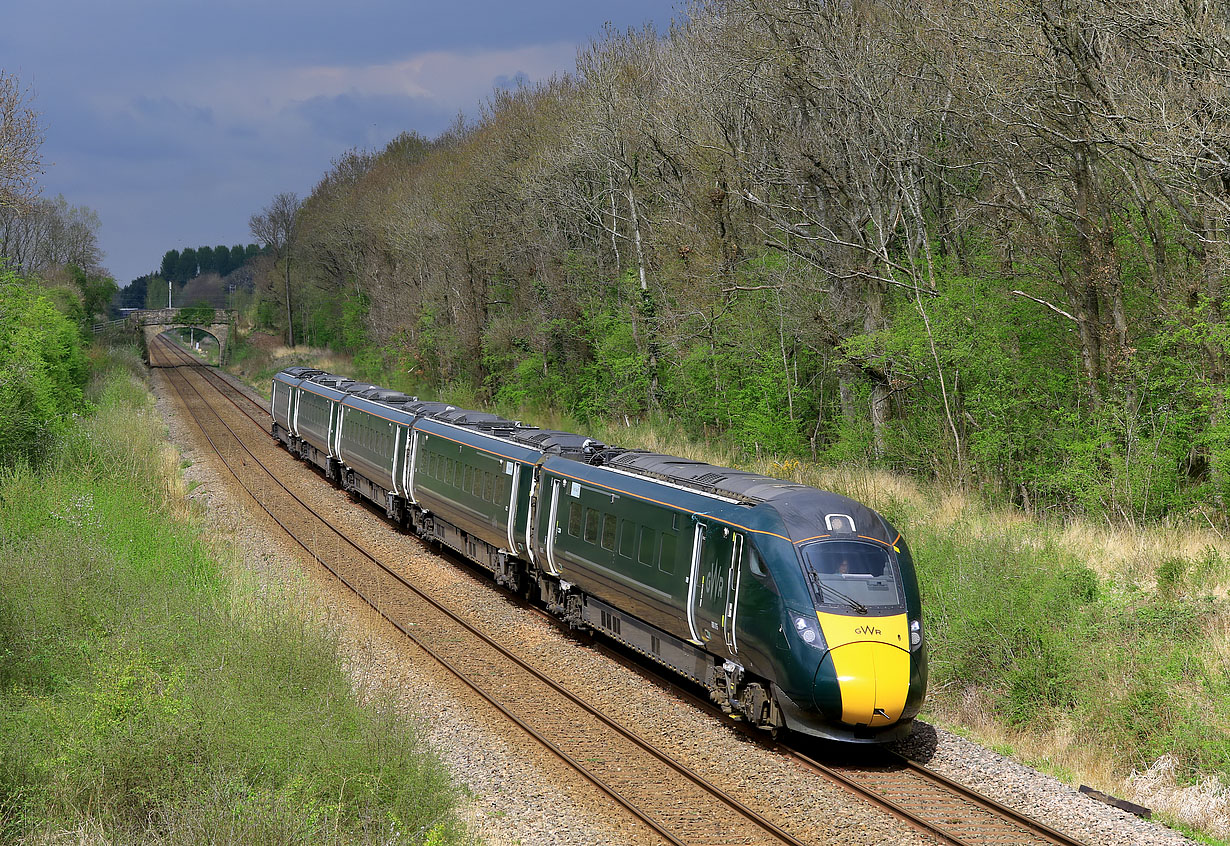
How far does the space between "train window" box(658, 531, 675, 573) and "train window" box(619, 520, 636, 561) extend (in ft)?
2.34

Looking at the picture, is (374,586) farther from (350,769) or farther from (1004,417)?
(1004,417)

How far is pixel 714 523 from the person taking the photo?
1213cm

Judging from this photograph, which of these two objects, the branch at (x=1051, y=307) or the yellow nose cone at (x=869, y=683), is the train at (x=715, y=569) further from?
the branch at (x=1051, y=307)

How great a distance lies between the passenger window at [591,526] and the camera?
14.8 metres

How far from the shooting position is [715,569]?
11984 mm

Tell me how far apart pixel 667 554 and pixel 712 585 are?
3.82ft

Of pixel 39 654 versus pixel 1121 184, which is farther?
pixel 1121 184

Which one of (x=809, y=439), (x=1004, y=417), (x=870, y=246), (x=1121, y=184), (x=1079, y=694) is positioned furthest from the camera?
(x=809, y=439)

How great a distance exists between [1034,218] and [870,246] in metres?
5.00

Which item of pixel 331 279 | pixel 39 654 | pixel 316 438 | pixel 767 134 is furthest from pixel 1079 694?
pixel 331 279

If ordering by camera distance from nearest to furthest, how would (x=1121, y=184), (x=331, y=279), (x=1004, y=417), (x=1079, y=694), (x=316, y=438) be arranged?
(x=1079, y=694)
(x=1121, y=184)
(x=1004, y=417)
(x=316, y=438)
(x=331, y=279)

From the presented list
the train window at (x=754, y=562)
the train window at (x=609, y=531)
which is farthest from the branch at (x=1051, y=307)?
the train window at (x=754, y=562)

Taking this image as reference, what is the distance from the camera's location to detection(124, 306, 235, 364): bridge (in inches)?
3344

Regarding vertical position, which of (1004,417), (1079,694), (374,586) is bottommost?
(374,586)
